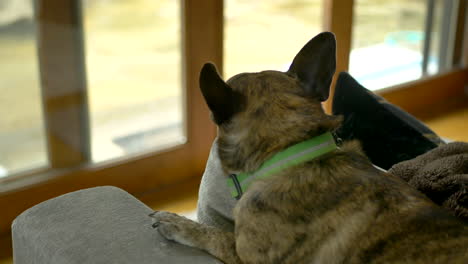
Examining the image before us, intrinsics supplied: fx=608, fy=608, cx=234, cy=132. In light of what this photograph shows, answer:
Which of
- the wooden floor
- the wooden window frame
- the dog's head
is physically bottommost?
the wooden floor

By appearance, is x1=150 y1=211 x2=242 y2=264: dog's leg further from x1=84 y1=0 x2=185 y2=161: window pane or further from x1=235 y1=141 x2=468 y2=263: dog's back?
x1=84 y1=0 x2=185 y2=161: window pane

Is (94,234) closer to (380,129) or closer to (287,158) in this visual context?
(287,158)

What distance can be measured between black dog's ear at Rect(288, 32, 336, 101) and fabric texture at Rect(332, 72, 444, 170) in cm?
35

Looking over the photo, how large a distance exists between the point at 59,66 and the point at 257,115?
1.63 metres

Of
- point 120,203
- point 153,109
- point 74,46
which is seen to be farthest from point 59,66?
point 120,203

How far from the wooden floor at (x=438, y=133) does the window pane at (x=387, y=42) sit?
1.34ft

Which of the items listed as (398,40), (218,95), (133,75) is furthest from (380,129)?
(398,40)

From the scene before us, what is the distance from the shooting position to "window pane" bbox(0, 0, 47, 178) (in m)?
2.66

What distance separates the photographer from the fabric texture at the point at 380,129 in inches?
70.6

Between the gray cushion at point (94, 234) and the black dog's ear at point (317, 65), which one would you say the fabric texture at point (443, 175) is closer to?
the black dog's ear at point (317, 65)

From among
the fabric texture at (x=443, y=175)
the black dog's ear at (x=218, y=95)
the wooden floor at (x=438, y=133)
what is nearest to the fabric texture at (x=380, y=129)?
the fabric texture at (x=443, y=175)

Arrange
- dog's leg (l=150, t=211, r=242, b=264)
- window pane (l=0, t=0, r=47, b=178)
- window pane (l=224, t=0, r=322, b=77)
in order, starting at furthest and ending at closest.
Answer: window pane (l=224, t=0, r=322, b=77)
window pane (l=0, t=0, r=47, b=178)
dog's leg (l=150, t=211, r=242, b=264)

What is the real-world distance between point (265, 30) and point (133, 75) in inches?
37.4

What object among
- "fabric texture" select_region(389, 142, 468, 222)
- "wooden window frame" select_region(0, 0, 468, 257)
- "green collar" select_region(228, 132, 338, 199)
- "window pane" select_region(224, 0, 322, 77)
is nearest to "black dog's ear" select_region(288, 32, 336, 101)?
"green collar" select_region(228, 132, 338, 199)
